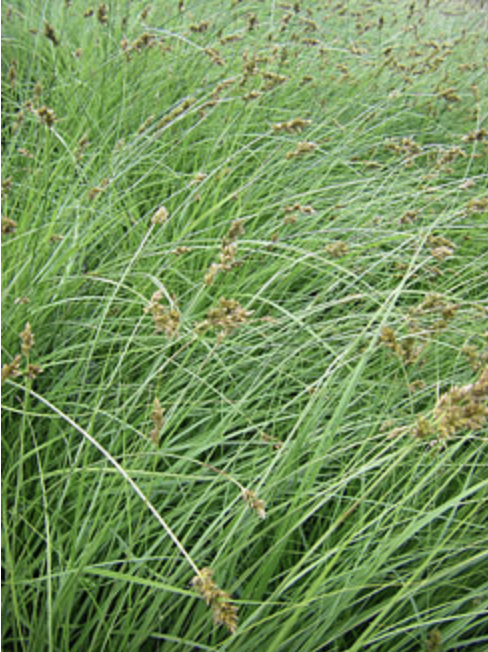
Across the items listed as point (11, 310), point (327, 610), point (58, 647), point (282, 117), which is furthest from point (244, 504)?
point (282, 117)

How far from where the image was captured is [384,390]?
5.06 ft

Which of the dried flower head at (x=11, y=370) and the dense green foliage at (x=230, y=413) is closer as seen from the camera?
the dried flower head at (x=11, y=370)

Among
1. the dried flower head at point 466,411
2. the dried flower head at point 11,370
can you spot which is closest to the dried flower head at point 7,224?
the dried flower head at point 11,370

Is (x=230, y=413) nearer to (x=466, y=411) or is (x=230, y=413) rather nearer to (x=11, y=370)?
(x=11, y=370)

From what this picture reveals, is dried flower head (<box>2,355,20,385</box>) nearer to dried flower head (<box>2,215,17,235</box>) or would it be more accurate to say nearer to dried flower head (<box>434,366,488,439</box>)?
dried flower head (<box>2,215,17,235</box>)

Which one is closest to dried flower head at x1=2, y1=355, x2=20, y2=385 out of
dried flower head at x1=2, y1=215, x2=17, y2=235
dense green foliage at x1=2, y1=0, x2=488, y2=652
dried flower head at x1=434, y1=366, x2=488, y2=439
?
dense green foliage at x1=2, y1=0, x2=488, y2=652

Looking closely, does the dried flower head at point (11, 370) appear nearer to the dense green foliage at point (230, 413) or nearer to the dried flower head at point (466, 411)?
the dense green foliage at point (230, 413)

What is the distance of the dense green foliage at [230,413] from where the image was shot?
1.05 meters

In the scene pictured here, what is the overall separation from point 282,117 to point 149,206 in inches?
32.4

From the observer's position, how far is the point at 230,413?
1300 mm

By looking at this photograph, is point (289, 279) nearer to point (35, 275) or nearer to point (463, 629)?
point (35, 275)

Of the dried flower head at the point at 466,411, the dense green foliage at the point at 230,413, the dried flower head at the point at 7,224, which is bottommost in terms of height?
the dense green foliage at the point at 230,413

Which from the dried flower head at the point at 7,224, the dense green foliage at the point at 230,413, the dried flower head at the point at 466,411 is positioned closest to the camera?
the dried flower head at the point at 466,411

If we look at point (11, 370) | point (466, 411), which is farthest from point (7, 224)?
point (466, 411)
